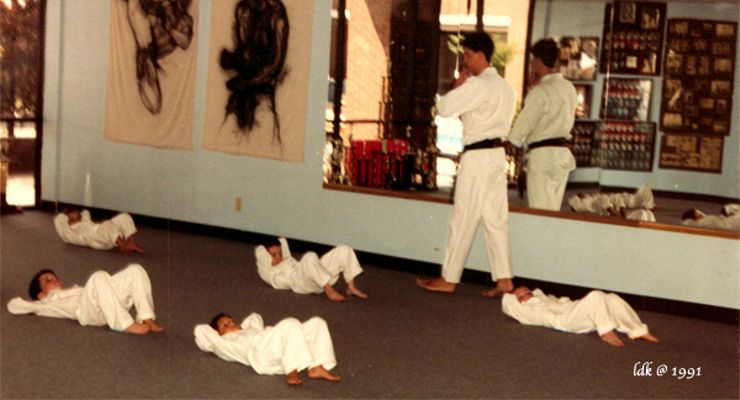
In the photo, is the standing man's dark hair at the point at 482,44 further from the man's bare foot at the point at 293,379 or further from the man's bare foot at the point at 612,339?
the man's bare foot at the point at 293,379

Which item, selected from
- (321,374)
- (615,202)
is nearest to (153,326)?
(321,374)

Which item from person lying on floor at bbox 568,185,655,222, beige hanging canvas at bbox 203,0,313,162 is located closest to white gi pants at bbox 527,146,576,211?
person lying on floor at bbox 568,185,655,222

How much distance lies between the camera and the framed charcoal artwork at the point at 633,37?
5426mm

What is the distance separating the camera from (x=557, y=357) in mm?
4320

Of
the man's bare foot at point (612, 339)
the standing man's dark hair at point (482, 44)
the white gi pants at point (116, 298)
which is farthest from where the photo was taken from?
the standing man's dark hair at point (482, 44)

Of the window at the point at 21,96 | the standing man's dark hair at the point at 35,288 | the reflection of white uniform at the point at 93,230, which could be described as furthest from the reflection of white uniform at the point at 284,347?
the reflection of white uniform at the point at 93,230

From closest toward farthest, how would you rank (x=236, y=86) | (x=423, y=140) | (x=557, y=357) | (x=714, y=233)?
(x=557, y=357) → (x=714, y=233) → (x=423, y=140) → (x=236, y=86)

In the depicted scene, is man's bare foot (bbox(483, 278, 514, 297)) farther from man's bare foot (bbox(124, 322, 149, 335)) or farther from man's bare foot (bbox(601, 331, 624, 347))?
man's bare foot (bbox(124, 322, 149, 335))

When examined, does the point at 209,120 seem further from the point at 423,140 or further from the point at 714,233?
the point at 714,233

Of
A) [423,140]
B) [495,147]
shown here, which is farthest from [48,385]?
[423,140]

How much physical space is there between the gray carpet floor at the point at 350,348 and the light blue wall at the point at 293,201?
0.94 ft

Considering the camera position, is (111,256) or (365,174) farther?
(365,174)

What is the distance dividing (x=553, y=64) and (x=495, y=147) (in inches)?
26.4

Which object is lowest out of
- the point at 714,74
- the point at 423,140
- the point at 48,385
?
the point at 48,385
